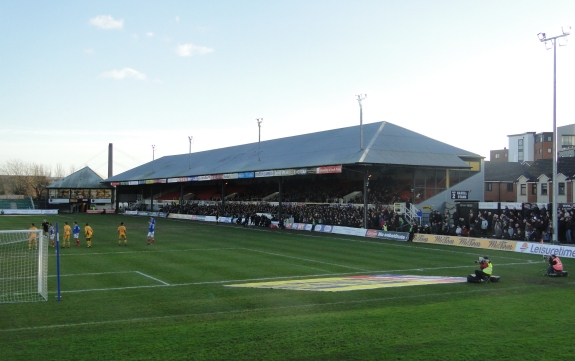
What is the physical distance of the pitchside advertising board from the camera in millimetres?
28172

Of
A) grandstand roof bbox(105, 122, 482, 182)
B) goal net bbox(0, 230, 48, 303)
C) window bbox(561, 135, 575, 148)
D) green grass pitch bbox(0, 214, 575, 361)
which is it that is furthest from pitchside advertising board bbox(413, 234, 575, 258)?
window bbox(561, 135, 575, 148)

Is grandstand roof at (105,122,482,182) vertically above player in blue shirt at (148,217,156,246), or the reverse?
grandstand roof at (105,122,482,182)

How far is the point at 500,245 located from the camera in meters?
31.7

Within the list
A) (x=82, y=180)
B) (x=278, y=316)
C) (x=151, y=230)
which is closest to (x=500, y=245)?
(x=151, y=230)

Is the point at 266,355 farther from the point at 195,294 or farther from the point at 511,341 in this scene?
the point at 195,294

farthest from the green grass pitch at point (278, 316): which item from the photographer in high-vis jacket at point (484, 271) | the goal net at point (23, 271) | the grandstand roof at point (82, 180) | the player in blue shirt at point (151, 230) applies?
the grandstand roof at point (82, 180)

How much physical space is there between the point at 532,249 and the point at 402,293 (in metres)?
16.5

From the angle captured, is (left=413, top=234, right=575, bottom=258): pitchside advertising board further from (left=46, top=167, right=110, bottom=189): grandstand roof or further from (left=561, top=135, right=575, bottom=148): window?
(left=46, top=167, right=110, bottom=189): grandstand roof

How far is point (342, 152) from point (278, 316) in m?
37.5

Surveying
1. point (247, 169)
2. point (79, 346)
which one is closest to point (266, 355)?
point (79, 346)

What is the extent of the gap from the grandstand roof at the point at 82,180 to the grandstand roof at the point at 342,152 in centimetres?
3028

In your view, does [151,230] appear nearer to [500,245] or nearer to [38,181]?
[500,245]

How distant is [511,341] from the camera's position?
10617 mm

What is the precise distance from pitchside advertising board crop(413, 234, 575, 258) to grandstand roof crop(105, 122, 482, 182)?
991 centimetres
